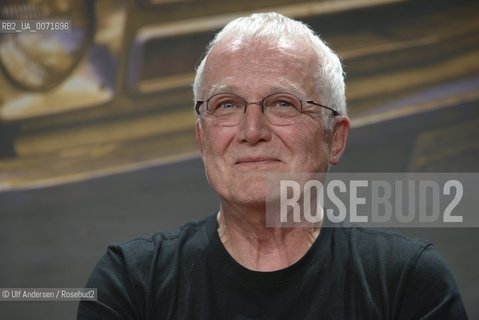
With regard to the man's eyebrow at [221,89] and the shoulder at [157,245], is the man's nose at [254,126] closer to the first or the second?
the man's eyebrow at [221,89]

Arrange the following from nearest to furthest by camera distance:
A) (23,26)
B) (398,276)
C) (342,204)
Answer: (398,276) → (342,204) → (23,26)

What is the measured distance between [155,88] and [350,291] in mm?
1099

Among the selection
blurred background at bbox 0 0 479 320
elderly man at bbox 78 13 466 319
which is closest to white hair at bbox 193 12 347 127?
elderly man at bbox 78 13 466 319

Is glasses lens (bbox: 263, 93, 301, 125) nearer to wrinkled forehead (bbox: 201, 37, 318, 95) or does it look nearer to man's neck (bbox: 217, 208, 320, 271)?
wrinkled forehead (bbox: 201, 37, 318, 95)

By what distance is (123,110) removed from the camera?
223 centimetres

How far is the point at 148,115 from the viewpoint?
2240 mm

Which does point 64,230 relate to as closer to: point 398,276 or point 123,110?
point 123,110

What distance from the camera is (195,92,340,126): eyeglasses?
138 centimetres

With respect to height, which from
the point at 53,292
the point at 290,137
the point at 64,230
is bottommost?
the point at 53,292

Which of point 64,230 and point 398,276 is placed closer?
point 398,276

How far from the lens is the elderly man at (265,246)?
1.34 meters

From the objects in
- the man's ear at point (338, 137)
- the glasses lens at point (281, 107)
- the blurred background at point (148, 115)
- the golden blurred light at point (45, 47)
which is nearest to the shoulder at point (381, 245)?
the man's ear at point (338, 137)

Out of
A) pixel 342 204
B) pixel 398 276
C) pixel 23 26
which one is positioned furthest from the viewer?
pixel 23 26

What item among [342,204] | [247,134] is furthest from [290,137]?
[342,204]
